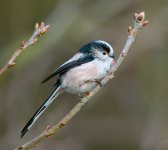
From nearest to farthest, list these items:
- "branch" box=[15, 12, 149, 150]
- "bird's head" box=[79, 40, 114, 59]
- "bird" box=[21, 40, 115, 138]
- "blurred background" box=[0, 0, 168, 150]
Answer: "branch" box=[15, 12, 149, 150] → "bird" box=[21, 40, 115, 138] → "bird's head" box=[79, 40, 114, 59] → "blurred background" box=[0, 0, 168, 150]

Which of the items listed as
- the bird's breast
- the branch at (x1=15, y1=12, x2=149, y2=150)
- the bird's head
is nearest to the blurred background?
the bird's head

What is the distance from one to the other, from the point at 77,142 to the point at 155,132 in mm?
881

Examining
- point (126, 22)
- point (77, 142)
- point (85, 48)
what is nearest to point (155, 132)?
point (77, 142)

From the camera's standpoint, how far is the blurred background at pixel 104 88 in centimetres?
664

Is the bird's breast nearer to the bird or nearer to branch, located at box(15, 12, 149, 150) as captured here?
the bird

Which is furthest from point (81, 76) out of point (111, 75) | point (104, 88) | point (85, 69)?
point (104, 88)

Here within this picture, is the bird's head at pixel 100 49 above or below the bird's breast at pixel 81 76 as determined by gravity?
above

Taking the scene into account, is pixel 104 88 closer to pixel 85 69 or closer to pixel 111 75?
pixel 85 69

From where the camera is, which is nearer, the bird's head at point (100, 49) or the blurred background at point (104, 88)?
the bird's head at point (100, 49)

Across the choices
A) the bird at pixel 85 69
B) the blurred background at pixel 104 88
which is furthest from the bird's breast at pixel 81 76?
the blurred background at pixel 104 88

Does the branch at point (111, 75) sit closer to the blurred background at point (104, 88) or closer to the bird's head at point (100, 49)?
the bird's head at point (100, 49)

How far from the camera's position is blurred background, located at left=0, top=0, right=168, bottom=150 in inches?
261

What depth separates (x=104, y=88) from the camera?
6734 millimetres

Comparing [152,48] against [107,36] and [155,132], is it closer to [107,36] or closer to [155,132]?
[107,36]
